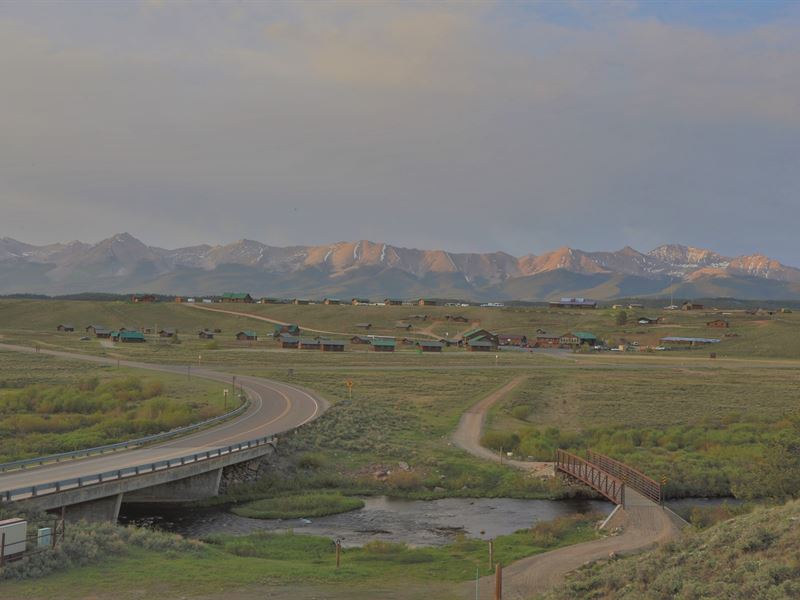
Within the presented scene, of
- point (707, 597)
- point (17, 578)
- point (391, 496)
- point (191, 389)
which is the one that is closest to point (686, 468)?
point (391, 496)

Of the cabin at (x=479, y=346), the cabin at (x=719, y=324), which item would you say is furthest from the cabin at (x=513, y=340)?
the cabin at (x=719, y=324)

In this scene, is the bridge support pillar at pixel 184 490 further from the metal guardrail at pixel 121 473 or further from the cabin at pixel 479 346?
the cabin at pixel 479 346

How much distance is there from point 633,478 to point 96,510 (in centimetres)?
2945

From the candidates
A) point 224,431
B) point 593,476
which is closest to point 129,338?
point 224,431

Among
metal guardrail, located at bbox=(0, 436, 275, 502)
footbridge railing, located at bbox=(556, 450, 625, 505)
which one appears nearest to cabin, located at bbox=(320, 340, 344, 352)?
metal guardrail, located at bbox=(0, 436, 275, 502)

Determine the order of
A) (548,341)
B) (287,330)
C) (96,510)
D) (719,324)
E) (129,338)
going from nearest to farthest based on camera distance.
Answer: (96,510) → (129,338) → (548,341) → (287,330) → (719,324)

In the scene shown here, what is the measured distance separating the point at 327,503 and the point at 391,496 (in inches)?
181

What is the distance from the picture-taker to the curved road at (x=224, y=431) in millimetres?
36344

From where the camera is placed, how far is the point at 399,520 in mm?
38000

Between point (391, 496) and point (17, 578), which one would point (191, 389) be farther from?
point (17, 578)

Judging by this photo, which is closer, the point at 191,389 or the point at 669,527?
the point at 669,527

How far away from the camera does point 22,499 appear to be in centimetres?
2998

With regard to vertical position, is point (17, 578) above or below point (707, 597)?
below

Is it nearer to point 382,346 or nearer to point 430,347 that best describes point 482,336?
point 430,347
